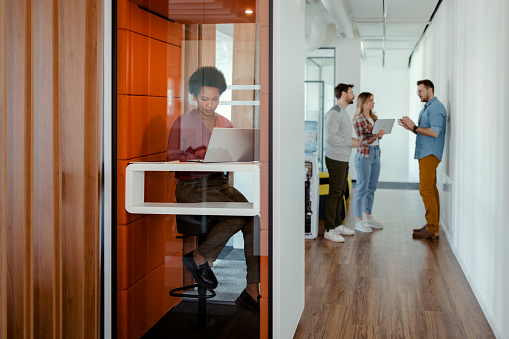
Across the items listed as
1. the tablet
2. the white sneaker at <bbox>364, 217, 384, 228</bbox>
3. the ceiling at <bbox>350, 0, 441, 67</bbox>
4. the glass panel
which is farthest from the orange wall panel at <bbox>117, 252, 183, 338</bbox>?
the glass panel

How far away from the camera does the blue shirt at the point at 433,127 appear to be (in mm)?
6262

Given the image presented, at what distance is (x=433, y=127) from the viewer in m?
6.26

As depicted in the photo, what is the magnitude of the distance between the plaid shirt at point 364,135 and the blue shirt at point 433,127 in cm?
65

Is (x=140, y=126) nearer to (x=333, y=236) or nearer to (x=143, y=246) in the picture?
(x=143, y=246)

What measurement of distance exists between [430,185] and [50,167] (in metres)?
4.74

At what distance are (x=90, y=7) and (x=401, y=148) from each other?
15.5 m

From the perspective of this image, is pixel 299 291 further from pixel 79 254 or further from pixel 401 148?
pixel 401 148

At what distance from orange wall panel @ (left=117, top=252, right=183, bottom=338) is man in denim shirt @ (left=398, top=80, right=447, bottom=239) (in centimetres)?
396

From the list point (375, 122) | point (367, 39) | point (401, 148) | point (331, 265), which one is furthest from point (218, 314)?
point (401, 148)

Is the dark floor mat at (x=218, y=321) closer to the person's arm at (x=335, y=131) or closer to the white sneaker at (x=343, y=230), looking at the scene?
the person's arm at (x=335, y=131)

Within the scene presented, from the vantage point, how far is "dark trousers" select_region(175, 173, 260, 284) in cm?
305

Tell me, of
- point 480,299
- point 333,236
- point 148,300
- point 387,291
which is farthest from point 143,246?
point 333,236

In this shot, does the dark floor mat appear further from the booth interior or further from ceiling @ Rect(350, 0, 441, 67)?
ceiling @ Rect(350, 0, 441, 67)

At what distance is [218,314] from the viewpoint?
3.13 m
